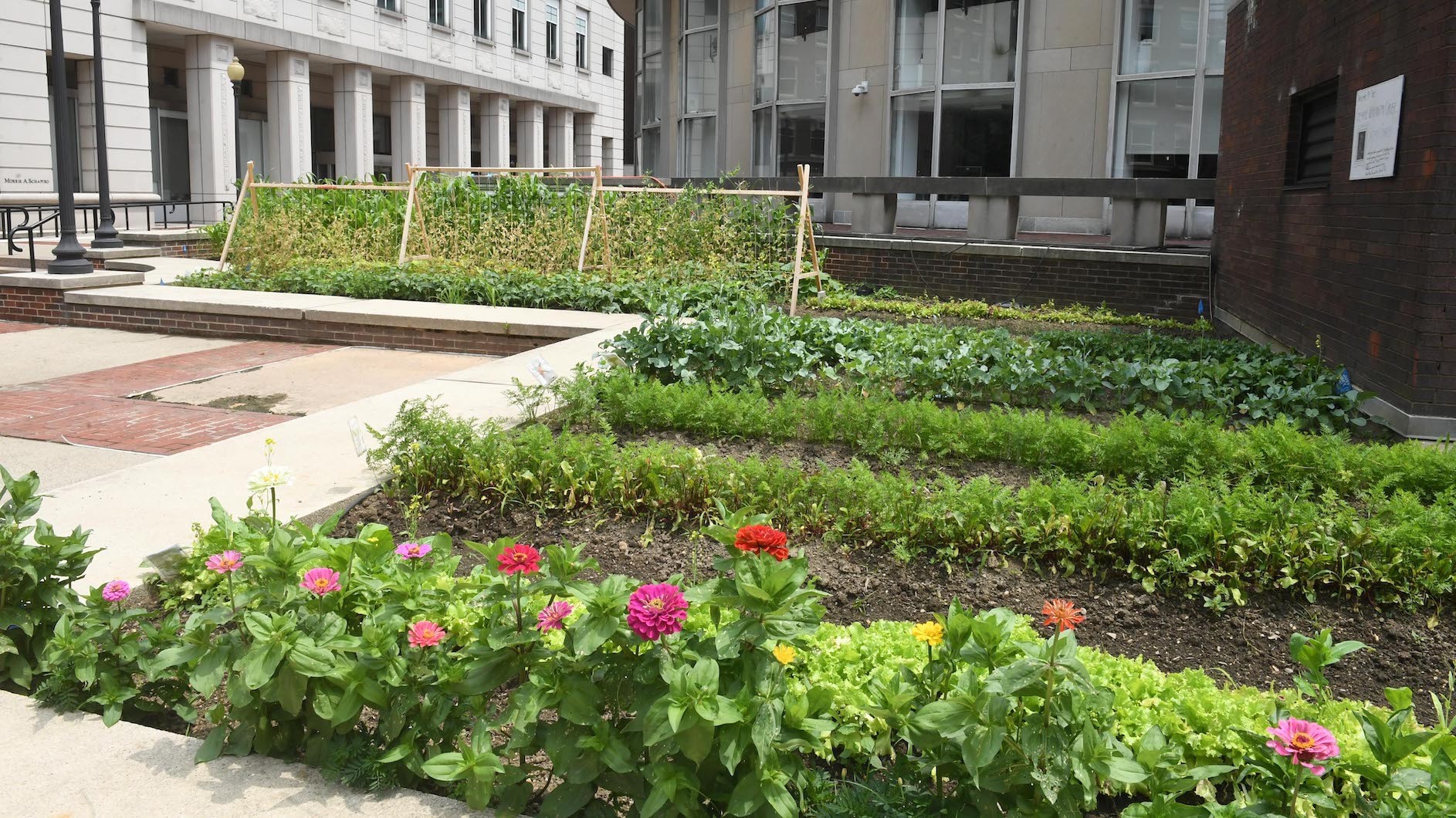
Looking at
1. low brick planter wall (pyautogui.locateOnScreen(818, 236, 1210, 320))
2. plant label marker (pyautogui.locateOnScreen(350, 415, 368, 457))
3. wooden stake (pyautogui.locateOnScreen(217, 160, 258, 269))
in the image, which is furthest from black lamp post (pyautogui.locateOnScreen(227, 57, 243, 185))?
plant label marker (pyautogui.locateOnScreen(350, 415, 368, 457))

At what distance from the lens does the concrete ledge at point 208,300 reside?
11711 millimetres

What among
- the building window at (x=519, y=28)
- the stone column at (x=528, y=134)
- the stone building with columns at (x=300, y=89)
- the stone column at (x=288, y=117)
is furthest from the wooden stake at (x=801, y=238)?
the stone column at (x=528, y=134)

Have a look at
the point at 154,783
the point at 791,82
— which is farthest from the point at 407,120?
the point at 154,783

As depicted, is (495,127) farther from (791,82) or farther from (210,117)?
(791,82)

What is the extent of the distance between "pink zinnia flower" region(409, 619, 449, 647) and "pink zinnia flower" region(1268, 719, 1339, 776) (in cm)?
186

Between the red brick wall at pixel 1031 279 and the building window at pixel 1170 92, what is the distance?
355 centimetres

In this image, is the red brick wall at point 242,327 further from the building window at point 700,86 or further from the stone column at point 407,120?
the stone column at point 407,120

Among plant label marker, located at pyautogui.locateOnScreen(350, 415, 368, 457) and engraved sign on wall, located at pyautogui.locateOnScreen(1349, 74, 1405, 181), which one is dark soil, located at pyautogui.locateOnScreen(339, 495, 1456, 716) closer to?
plant label marker, located at pyautogui.locateOnScreen(350, 415, 368, 457)

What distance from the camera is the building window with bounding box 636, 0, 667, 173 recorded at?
89.2 ft

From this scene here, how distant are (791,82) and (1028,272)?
856cm

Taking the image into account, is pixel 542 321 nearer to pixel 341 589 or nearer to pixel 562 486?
pixel 562 486

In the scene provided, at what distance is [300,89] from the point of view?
33500 mm

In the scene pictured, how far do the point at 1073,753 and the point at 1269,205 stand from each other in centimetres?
962

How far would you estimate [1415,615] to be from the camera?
Answer: 4102mm
